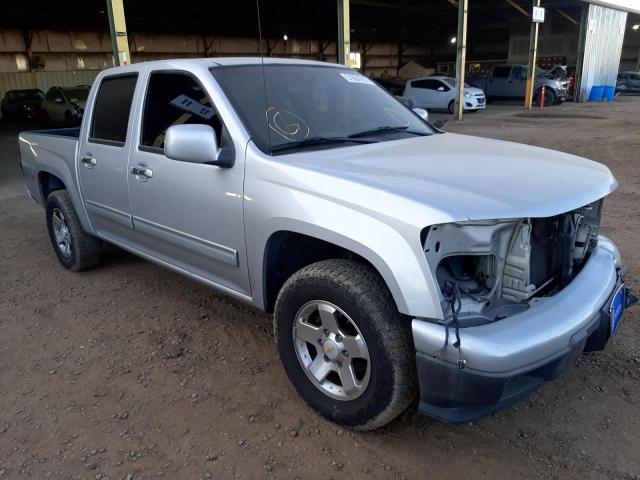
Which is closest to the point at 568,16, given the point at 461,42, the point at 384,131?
the point at 461,42

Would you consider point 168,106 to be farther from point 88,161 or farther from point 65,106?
point 65,106

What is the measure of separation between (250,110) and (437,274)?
1.45 m

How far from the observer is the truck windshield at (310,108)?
2.90m

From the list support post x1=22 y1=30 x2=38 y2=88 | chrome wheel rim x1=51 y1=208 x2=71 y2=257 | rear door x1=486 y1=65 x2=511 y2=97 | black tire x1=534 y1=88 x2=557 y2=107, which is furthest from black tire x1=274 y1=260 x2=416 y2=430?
support post x1=22 y1=30 x2=38 y2=88

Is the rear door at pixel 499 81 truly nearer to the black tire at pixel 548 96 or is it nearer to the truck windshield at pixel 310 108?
the black tire at pixel 548 96

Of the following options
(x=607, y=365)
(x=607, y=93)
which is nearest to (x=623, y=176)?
(x=607, y=365)

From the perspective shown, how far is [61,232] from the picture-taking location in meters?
4.78

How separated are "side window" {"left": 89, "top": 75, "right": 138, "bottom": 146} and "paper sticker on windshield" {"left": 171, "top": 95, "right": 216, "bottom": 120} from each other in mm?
403

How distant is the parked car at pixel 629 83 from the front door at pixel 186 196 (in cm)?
3461

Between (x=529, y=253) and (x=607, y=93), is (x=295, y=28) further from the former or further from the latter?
(x=529, y=253)

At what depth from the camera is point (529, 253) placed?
7.23ft

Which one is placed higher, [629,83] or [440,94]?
[440,94]

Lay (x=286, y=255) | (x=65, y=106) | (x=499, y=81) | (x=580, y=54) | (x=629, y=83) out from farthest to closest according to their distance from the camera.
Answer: (x=629, y=83), (x=499, y=81), (x=580, y=54), (x=65, y=106), (x=286, y=255)

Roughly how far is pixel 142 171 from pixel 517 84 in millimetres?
25161
